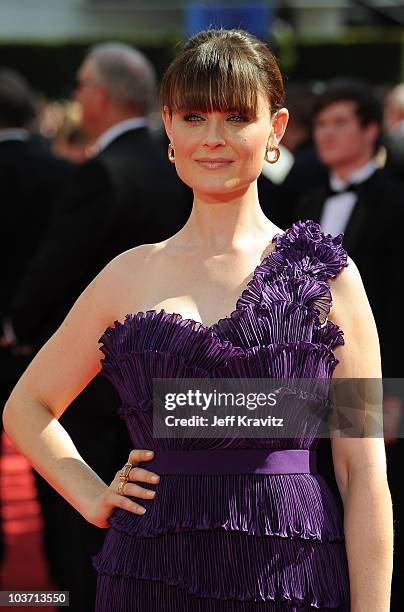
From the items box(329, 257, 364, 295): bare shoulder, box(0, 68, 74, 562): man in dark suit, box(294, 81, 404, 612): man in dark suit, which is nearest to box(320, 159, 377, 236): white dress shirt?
box(294, 81, 404, 612): man in dark suit

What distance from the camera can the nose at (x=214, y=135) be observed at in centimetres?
238

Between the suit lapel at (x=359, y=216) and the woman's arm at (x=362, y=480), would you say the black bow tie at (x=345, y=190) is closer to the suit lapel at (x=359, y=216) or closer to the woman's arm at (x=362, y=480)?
the suit lapel at (x=359, y=216)

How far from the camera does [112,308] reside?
2.51 metres

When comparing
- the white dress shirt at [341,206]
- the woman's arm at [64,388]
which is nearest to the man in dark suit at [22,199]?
the white dress shirt at [341,206]

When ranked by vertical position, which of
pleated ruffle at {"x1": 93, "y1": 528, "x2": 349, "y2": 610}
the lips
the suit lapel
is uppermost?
the suit lapel

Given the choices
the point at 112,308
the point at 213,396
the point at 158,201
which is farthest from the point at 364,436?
the point at 158,201

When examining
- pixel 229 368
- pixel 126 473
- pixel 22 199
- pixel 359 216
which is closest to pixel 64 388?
pixel 126 473

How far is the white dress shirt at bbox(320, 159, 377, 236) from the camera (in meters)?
5.29

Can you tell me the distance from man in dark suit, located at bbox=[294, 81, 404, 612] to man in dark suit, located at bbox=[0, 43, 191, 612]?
2.58 ft

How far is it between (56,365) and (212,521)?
51 centimetres

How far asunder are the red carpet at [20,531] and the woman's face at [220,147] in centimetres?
276

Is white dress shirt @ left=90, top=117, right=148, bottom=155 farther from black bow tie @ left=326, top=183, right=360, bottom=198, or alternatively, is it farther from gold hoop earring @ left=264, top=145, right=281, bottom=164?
gold hoop earring @ left=264, top=145, right=281, bottom=164

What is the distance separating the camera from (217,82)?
7.81ft

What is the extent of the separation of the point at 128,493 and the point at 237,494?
0.23 metres
